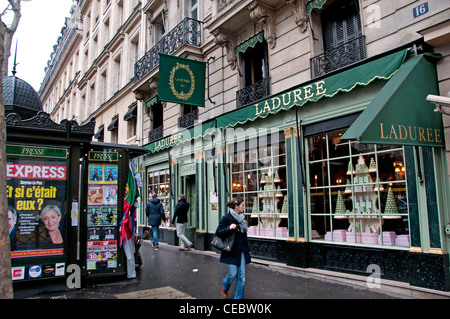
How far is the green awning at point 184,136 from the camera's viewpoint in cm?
1125

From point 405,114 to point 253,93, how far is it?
5245mm

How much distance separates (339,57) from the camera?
7711 mm

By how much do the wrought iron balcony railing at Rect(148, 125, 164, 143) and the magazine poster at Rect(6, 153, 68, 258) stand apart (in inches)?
336

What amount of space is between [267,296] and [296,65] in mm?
5794

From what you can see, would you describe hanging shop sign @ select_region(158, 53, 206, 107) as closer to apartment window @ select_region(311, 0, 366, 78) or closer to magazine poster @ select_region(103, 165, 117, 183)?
magazine poster @ select_region(103, 165, 117, 183)

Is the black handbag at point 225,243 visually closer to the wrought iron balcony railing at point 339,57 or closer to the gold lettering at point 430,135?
the gold lettering at point 430,135

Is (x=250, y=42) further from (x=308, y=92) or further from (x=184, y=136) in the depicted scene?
(x=184, y=136)

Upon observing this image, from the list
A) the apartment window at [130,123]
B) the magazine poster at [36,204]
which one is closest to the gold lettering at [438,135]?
the magazine poster at [36,204]

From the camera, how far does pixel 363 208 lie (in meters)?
7.12

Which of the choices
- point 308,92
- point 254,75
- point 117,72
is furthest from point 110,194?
point 117,72

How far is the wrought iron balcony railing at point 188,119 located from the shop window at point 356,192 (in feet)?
18.5

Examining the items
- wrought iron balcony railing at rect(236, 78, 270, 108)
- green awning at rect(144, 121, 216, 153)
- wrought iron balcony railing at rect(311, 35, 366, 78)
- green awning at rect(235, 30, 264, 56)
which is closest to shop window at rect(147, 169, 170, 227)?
green awning at rect(144, 121, 216, 153)

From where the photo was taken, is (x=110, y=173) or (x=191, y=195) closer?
(x=110, y=173)
